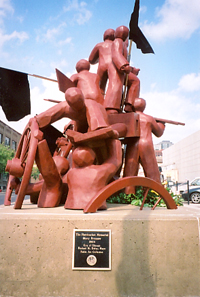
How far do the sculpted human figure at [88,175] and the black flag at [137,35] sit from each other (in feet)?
8.34

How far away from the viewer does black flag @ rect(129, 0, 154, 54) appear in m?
4.28

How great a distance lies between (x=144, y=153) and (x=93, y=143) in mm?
1295

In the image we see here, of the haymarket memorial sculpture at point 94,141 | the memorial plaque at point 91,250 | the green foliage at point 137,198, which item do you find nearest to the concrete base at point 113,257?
the memorial plaque at point 91,250

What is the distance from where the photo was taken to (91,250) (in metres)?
2.07

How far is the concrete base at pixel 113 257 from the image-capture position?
6.60 ft

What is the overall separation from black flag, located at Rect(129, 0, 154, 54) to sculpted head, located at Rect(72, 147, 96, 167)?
270 cm

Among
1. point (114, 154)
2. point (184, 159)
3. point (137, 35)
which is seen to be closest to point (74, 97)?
point (114, 154)

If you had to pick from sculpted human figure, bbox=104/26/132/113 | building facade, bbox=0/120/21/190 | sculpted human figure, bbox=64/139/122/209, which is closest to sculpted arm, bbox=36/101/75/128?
sculpted human figure, bbox=64/139/122/209

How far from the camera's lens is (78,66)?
4.30 m

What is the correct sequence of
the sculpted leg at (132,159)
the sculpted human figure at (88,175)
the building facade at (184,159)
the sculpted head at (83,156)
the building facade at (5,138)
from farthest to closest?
the building facade at (5,138)
the building facade at (184,159)
the sculpted leg at (132,159)
the sculpted head at (83,156)
the sculpted human figure at (88,175)

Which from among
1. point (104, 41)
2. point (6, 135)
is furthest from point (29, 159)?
point (6, 135)

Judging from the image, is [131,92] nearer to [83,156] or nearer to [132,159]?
[132,159]

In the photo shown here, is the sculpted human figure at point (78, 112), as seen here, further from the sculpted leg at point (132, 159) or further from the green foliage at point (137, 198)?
the green foliage at point (137, 198)

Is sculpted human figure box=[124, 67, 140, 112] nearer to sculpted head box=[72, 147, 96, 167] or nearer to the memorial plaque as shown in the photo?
sculpted head box=[72, 147, 96, 167]
